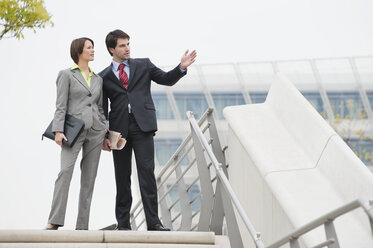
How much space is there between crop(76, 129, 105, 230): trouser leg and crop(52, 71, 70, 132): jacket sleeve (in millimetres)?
243

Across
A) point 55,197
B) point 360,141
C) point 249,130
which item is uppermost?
point 360,141

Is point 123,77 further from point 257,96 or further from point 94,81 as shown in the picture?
point 257,96

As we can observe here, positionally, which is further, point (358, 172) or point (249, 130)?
point (249, 130)

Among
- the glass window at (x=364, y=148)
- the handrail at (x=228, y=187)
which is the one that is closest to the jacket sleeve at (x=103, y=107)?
the handrail at (x=228, y=187)

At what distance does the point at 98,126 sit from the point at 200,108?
13051 mm

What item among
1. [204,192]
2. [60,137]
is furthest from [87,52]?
[204,192]

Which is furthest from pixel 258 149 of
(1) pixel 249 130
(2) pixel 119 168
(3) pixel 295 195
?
(2) pixel 119 168

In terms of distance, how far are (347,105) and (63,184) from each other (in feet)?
47.0

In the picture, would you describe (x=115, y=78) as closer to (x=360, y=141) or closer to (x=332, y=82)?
(x=332, y=82)

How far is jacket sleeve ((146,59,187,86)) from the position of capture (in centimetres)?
536

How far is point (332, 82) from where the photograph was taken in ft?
58.3

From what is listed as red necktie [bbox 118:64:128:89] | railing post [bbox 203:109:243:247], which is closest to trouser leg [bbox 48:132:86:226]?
red necktie [bbox 118:64:128:89]

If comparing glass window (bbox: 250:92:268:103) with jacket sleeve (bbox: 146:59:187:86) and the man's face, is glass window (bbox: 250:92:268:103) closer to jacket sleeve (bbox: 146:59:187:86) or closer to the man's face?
jacket sleeve (bbox: 146:59:187:86)

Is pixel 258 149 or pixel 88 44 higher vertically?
pixel 88 44
